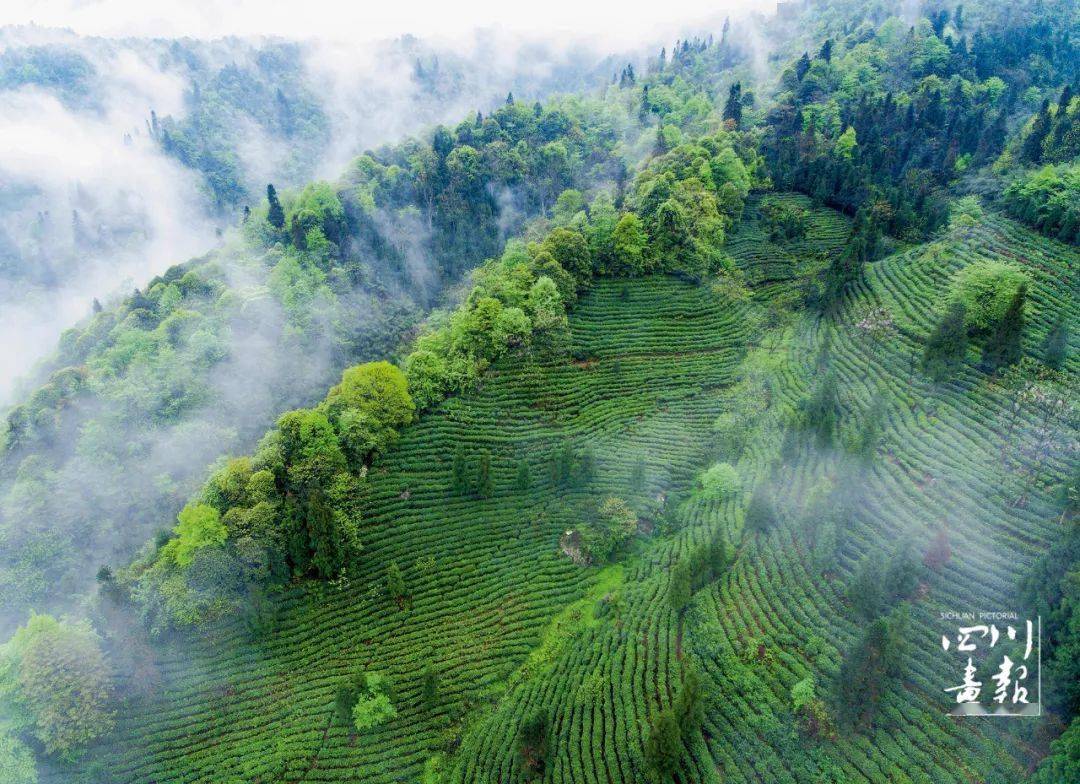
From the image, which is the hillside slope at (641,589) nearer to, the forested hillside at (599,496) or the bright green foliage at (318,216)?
the forested hillside at (599,496)

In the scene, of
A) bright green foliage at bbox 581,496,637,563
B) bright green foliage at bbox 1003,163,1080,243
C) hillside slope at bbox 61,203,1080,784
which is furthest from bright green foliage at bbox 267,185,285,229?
bright green foliage at bbox 1003,163,1080,243

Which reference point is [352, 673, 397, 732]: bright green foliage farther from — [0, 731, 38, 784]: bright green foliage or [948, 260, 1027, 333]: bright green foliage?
[948, 260, 1027, 333]: bright green foliage

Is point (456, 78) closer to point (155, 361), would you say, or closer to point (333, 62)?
point (333, 62)

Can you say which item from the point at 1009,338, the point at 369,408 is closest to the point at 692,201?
the point at 1009,338

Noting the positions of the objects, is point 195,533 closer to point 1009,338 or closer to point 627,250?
point 627,250

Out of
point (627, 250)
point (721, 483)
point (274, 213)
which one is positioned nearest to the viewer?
point (721, 483)

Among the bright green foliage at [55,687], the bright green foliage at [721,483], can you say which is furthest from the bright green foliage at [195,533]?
the bright green foliage at [721,483]

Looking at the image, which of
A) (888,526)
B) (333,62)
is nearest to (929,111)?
(888,526)
